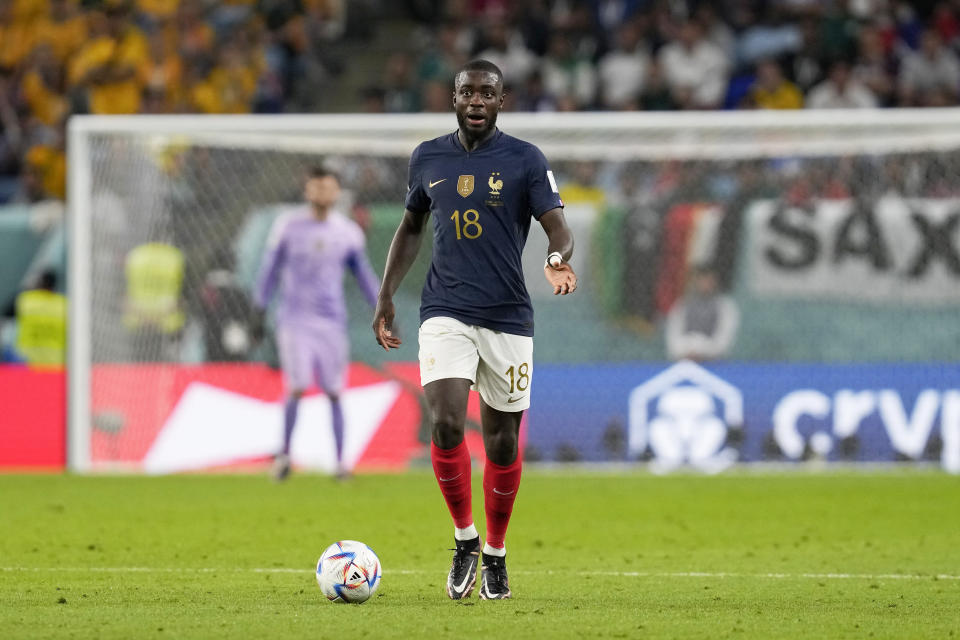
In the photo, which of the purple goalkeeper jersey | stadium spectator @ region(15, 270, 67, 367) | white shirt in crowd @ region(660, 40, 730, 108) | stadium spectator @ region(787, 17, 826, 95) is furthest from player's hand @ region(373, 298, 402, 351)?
stadium spectator @ region(787, 17, 826, 95)

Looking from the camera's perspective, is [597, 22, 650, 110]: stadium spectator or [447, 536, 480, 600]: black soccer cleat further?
[597, 22, 650, 110]: stadium spectator

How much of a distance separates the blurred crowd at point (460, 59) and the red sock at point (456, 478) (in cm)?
1104

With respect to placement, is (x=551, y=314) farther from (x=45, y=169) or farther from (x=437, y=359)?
(x=437, y=359)

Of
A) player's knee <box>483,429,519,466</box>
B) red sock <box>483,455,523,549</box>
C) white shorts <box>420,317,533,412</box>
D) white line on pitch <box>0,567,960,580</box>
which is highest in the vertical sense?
white shorts <box>420,317,533,412</box>

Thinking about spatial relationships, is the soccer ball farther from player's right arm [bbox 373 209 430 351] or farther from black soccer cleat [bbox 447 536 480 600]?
player's right arm [bbox 373 209 430 351]

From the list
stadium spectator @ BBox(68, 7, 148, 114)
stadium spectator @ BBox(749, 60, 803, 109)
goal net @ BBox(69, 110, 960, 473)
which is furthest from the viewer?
stadium spectator @ BBox(68, 7, 148, 114)

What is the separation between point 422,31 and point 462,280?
14018 mm

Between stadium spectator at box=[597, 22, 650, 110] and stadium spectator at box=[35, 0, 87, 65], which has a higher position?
stadium spectator at box=[35, 0, 87, 65]

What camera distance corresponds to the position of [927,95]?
16.4 meters

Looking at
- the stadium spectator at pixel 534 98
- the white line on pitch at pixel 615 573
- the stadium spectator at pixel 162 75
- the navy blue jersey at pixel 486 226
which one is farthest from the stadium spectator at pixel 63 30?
the navy blue jersey at pixel 486 226

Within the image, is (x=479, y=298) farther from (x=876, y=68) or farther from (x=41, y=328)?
(x=876, y=68)

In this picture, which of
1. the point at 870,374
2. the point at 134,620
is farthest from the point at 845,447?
the point at 134,620

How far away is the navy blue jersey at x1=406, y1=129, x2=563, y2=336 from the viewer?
6316 mm

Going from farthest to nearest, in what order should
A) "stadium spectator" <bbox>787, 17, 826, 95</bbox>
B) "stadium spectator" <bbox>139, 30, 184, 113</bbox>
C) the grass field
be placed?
"stadium spectator" <bbox>139, 30, 184, 113</bbox>, "stadium spectator" <bbox>787, 17, 826, 95</bbox>, the grass field
